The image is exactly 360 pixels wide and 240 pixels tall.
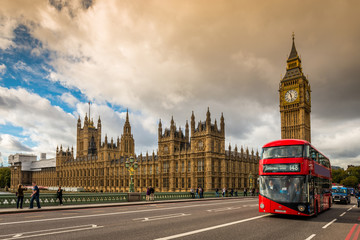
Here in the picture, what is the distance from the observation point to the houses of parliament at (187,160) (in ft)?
219

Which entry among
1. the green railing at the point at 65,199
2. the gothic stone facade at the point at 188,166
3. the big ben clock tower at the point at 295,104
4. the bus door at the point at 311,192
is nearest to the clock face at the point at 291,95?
the big ben clock tower at the point at 295,104

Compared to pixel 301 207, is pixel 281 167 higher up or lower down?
higher up

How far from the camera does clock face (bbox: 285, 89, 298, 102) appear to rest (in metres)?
89.1

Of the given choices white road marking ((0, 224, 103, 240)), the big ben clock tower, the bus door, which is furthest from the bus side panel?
the big ben clock tower

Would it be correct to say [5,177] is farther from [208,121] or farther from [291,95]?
[291,95]

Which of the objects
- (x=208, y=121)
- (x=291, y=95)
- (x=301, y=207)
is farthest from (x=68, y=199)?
(x=291, y=95)

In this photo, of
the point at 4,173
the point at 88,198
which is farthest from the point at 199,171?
the point at 4,173

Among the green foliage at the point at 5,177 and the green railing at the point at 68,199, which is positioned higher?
the green railing at the point at 68,199

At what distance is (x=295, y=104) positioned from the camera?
88500mm

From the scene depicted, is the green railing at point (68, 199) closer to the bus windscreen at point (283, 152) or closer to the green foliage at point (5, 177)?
the bus windscreen at point (283, 152)

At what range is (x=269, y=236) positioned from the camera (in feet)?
38.4

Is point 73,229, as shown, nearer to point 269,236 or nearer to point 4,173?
point 269,236

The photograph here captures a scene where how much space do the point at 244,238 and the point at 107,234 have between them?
5313mm

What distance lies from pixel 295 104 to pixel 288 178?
255 ft
